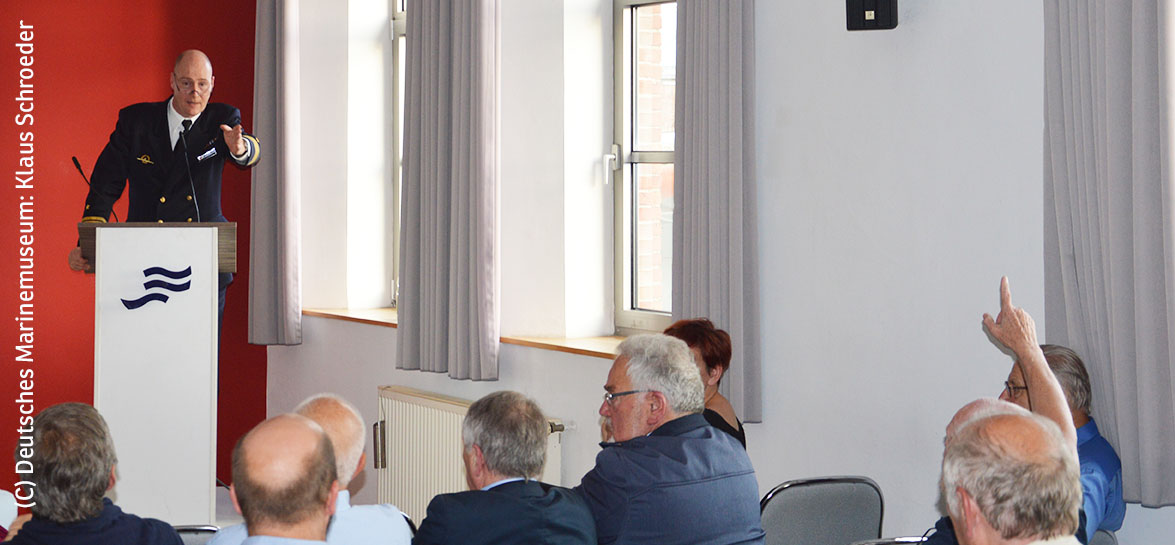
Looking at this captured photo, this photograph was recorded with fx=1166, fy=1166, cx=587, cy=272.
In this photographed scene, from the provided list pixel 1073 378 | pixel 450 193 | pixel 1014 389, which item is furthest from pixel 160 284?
pixel 1073 378

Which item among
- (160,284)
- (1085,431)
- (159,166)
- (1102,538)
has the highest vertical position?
(159,166)

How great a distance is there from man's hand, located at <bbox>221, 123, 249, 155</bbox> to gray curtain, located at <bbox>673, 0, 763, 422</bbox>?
5.88 feet

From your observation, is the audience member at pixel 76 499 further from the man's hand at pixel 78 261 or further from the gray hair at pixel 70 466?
the man's hand at pixel 78 261

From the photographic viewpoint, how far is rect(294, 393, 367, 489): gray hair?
2.48m

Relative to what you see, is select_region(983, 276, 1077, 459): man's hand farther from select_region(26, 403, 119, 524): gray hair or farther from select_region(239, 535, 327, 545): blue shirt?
select_region(26, 403, 119, 524): gray hair

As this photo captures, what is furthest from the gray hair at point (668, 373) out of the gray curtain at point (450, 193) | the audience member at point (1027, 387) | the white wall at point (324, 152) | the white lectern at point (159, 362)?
the white wall at point (324, 152)

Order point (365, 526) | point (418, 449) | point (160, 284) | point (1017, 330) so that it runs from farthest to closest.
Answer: point (418, 449) → point (160, 284) → point (1017, 330) → point (365, 526)

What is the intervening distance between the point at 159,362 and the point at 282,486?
2592 millimetres

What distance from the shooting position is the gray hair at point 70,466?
228 cm

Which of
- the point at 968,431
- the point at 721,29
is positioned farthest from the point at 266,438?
the point at 721,29

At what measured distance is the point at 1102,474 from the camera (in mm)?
2869

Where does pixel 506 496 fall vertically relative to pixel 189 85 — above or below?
below

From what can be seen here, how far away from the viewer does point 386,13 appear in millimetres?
6375

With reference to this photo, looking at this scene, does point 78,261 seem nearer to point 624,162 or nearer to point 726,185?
point 624,162
